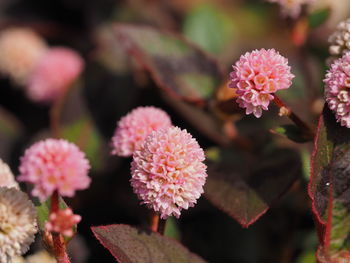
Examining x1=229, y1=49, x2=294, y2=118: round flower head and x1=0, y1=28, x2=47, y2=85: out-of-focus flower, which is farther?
x1=0, y1=28, x2=47, y2=85: out-of-focus flower

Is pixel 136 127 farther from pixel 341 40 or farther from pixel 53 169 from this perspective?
pixel 341 40

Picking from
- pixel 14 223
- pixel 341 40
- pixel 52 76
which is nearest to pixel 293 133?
pixel 341 40

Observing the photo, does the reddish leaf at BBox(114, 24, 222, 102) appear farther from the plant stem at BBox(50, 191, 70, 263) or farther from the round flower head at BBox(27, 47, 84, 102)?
the plant stem at BBox(50, 191, 70, 263)

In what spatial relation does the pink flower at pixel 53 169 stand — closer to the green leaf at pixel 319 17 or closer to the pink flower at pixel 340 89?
the pink flower at pixel 340 89

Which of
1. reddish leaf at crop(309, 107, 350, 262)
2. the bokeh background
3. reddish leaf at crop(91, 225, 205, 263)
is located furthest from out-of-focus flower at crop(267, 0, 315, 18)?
reddish leaf at crop(91, 225, 205, 263)

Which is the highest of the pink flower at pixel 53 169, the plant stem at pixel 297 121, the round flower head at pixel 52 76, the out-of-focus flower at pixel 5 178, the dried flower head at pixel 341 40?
the dried flower head at pixel 341 40

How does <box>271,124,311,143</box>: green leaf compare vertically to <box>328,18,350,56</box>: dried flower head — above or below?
below

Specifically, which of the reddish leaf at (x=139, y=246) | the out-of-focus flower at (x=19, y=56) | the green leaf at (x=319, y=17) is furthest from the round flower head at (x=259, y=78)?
the out-of-focus flower at (x=19, y=56)
